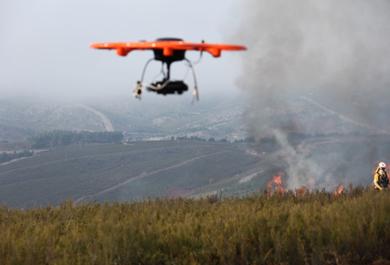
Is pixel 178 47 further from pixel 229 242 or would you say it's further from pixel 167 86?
pixel 229 242

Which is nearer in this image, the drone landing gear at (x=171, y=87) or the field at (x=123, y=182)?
the drone landing gear at (x=171, y=87)

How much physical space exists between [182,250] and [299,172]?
75288mm

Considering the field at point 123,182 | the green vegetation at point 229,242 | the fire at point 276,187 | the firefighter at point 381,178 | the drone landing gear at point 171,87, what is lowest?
the field at point 123,182

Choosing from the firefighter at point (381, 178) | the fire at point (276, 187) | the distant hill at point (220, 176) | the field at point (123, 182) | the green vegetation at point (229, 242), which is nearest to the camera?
the green vegetation at point (229, 242)

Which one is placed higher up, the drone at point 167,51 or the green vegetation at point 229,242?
the drone at point 167,51

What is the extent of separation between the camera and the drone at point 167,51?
24.7ft

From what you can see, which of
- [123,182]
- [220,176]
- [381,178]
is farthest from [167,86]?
[123,182]

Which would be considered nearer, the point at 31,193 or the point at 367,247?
the point at 367,247

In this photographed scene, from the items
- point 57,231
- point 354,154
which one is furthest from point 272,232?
point 354,154

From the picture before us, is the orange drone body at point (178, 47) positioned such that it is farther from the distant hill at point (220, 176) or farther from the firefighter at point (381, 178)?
the distant hill at point (220, 176)

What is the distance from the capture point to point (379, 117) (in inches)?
4131

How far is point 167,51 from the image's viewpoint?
7.54 m

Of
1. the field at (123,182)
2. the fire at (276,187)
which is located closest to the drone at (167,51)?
the fire at (276,187)

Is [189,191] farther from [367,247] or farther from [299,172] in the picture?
[367,247]
